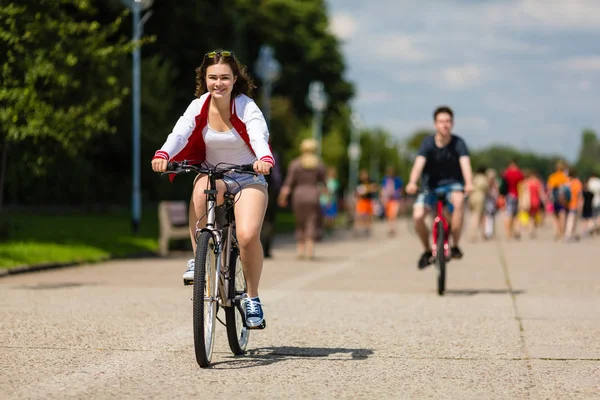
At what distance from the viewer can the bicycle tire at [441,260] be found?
10641 mm

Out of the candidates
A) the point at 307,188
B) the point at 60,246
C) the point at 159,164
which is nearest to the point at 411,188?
the point at 159,164

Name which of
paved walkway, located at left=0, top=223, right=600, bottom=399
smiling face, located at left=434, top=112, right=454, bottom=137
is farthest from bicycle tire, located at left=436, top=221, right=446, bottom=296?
smiling face, located at left=434, top=112, right=454, bottom=137

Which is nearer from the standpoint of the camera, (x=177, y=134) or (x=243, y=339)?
(x=177, y=134)

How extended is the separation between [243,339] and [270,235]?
10.2 m

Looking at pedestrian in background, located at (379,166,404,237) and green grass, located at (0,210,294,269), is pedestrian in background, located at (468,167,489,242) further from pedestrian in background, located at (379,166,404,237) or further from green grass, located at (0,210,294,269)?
green grass, located at (0,210,294,269)

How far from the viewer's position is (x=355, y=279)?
13.0 m

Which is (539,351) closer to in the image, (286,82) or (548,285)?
(548,285)

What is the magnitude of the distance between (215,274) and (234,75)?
1193mm

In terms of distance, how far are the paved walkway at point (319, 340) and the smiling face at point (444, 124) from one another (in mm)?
1675

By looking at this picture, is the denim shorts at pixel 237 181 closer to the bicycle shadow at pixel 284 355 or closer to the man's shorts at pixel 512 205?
the bicycle shadow at pixel 284 355

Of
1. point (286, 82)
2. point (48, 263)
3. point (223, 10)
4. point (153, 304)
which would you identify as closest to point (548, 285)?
point (153, 304)

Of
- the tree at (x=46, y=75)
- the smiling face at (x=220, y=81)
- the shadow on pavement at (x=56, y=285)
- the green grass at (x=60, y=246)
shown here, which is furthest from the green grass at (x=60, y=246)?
the smiling face at (x=220, y=81)

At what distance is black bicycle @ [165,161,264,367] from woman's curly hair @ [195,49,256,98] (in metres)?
0.48

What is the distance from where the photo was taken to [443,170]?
11.3 m
